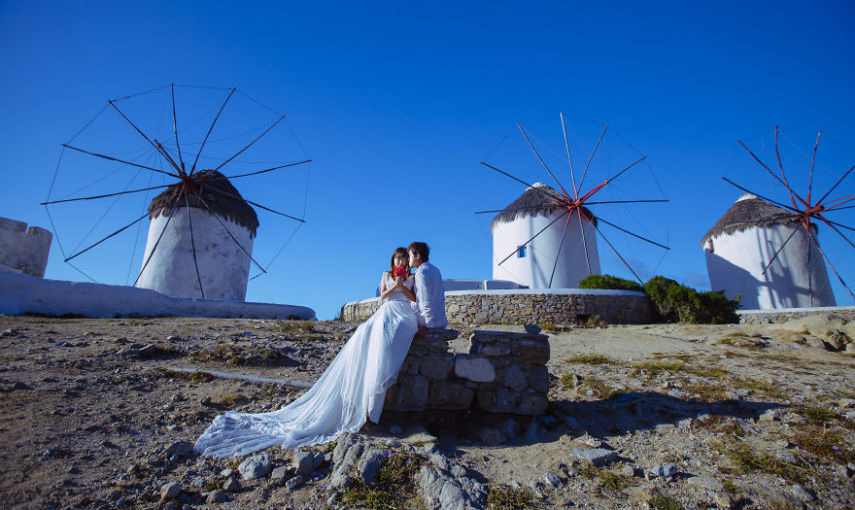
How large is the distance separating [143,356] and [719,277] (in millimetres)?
21655

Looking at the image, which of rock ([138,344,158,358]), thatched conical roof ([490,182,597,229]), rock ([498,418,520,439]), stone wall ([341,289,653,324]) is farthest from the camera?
thatched conical roof ([490,182,597,229])

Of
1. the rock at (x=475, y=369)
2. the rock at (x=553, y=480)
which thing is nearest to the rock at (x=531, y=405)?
the rock at (x=475, y=369)

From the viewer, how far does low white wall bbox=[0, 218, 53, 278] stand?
11695mm

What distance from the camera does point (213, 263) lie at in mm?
14781

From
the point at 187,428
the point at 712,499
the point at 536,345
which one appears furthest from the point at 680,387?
the point at 187,428

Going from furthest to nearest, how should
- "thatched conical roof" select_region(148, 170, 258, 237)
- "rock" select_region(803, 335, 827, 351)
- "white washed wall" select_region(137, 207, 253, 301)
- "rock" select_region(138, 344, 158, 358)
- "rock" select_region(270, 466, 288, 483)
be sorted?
1. "thatched conical roof" select_region(148, 170, 258, 237)
2. "white washed wall" select_region(137, 207, 253, 301)
3. "rock" select_region(803, 335, 827, 351)
4. "rock" select_region(138, 344, 158, 358)
5. "rock" select_region(270, 466, 288, 483)

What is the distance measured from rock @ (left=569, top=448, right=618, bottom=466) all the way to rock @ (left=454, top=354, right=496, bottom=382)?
1.05 m

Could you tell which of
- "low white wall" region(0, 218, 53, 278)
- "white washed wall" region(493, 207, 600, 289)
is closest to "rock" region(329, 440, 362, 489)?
"low white wall" region(0, 218, 53, 278)

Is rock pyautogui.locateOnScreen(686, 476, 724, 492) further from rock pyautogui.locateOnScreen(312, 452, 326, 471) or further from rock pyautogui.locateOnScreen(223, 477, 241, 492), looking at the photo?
rock pyautogui.locateOnScreen(223, 477, 241, 492)

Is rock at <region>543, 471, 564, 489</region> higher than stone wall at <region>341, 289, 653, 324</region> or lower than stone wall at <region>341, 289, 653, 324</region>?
lower

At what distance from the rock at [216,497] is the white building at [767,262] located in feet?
67.0

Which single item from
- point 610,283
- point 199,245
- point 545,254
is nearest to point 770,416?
point 610,283

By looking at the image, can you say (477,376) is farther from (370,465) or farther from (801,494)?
(801,494)

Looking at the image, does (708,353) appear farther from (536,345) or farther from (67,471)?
(67,471)
